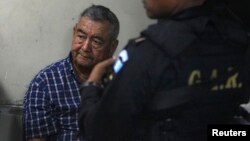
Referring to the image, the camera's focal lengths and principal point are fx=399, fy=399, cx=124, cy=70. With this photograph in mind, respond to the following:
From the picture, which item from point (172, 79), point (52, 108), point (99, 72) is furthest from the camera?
point (52, 108)

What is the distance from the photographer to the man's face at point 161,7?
121cm

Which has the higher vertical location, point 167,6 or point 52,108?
point 167,6

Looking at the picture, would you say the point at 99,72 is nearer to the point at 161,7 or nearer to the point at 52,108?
the point at 161,7

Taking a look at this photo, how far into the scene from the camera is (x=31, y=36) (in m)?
2.19

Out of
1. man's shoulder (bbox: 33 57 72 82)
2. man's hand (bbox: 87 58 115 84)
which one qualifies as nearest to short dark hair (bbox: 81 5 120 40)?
man's shoulder (bbox: 33 57 72 82)

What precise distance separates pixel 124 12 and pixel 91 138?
1239 millimetres

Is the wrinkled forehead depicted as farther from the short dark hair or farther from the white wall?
the white wall

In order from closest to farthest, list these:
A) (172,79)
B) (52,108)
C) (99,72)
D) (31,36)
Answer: (172,79) < (99,72) < (52,108) < (31,36)

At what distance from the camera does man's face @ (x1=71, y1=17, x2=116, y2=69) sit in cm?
194

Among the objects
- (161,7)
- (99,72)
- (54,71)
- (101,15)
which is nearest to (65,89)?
(54,71)

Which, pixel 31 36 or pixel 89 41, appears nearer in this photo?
pixel 89 41

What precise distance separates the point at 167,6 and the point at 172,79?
0.75ft

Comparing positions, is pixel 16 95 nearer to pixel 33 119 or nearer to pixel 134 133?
pixel 33 119

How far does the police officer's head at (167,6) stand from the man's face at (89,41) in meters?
0.74
